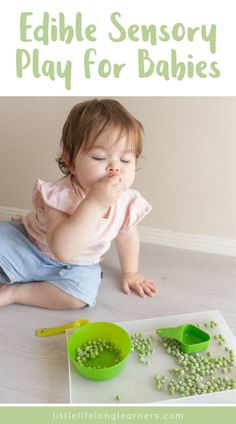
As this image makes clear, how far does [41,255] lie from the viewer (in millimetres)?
956

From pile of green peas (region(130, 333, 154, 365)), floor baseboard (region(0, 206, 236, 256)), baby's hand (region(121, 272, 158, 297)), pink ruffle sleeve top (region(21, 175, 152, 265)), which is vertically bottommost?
pile of green peas (region(130, 333, 154, 365))

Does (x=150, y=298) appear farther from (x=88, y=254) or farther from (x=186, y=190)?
(x=186, y=190)

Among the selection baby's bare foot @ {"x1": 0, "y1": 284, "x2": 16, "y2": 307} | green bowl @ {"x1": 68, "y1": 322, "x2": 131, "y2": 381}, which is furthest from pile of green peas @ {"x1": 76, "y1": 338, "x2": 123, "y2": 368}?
baby's bare foot @ {"x1": 0, "y1": 284, "x2": 16, "y2": 307}

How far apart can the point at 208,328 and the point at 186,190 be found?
1.31 feet

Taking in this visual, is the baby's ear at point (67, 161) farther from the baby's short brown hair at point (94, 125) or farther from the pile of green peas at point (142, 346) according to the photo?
the pile of green peas at point (142, 346)

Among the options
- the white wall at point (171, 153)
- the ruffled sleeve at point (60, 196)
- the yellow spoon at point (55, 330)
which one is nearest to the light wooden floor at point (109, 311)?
the yellow spoon at point (55, 330)

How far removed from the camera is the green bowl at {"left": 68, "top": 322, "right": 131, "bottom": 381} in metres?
0.73

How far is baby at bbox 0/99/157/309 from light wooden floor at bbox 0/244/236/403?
3cm

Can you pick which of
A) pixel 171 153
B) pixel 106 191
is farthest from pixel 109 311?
pixel 171 153

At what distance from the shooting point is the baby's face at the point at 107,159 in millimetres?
760

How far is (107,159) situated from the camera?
2.51ft

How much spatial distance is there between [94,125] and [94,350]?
1.43 ft
